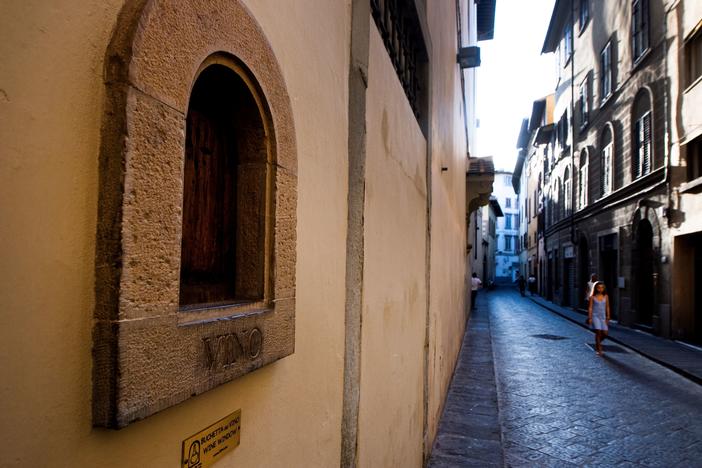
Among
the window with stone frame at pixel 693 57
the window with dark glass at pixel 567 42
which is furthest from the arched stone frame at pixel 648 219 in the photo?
the window with dark glass at pixel 567 42

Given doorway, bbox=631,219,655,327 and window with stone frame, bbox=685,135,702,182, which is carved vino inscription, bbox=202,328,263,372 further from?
doorway, bbox=631,219,655,327

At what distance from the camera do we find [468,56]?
1020 centimetres

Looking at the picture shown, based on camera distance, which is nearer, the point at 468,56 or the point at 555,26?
the point at 468,56

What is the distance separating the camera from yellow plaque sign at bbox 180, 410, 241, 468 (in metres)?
1.01

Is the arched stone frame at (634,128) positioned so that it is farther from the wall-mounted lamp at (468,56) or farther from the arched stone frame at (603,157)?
the wall-mounted lamp at (468,56)

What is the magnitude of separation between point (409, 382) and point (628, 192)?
1397cm

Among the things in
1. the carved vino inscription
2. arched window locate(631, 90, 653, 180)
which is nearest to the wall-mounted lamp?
arched window locate(631, 90, 653, 180)

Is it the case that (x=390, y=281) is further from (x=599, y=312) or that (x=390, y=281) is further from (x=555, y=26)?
(x=555, y=26)

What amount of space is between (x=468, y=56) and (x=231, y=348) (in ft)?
33.5

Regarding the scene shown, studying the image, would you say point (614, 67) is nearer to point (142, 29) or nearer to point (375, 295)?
point (375, 295)

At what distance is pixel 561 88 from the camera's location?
24.0 meters

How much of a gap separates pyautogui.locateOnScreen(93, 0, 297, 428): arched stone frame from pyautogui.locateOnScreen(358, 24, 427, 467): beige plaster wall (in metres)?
1.29

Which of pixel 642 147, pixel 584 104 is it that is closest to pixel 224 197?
pixel 642 147

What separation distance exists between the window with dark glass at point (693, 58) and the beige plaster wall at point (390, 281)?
1047 cm
